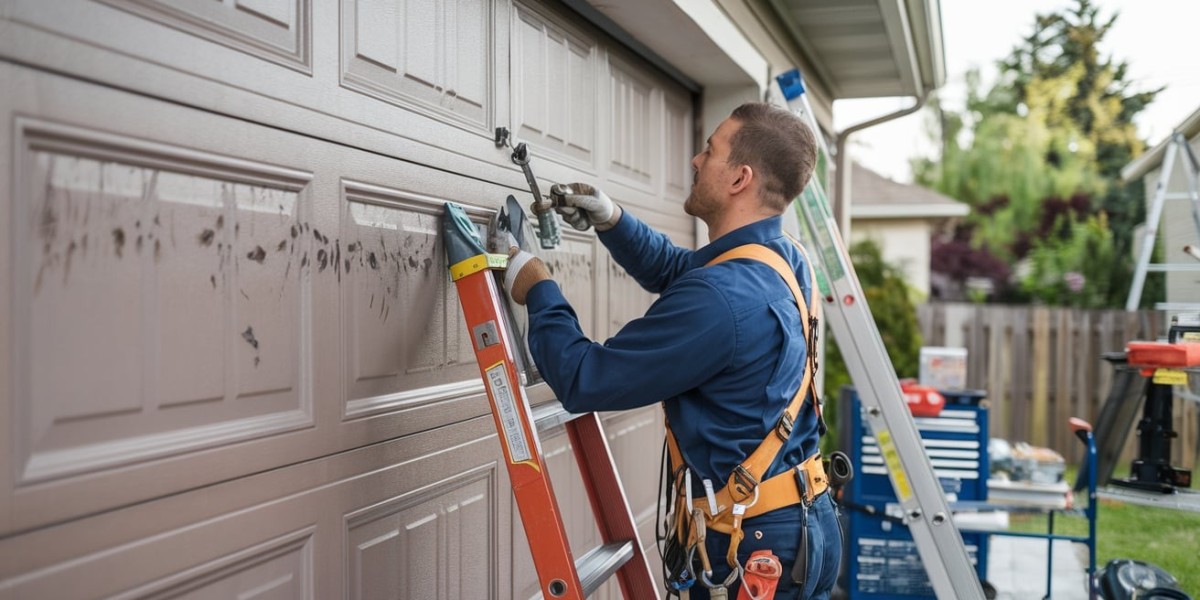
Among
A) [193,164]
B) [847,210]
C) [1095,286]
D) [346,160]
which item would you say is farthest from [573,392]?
[1095,286]

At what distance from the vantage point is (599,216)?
287 centimetres

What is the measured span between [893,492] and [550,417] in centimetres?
350

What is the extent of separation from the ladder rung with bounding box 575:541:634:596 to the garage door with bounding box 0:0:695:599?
0.40 m

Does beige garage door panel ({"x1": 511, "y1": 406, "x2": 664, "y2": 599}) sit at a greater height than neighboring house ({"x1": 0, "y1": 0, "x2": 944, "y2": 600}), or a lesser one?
lesser

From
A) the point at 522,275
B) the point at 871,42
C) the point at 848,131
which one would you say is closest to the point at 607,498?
the point at 522,275

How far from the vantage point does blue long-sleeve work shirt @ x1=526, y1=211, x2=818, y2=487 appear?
2.28 meters

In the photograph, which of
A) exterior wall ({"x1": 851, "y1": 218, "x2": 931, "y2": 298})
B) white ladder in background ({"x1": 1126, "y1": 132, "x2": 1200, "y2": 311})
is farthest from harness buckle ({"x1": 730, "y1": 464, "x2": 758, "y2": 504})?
exterior wall ({"x1": 851, "y1": 218, "x2": 931, "y2": 298})

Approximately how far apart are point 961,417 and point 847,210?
3.64 m

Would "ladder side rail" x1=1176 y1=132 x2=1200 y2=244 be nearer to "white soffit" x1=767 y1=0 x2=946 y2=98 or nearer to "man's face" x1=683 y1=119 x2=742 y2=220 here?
"white soffit" x1=767 y1=0 x2=946 y2=98

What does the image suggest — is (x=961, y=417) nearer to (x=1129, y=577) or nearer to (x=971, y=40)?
(x=1129, y=577)

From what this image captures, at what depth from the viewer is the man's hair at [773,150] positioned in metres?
2.70

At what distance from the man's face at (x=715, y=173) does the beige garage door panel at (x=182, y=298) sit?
2.76ft

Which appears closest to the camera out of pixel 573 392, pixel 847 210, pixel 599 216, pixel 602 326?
→ pixel 573 392

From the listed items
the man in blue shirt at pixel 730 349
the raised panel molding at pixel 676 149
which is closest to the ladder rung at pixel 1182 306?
the raised panel molding at pixel 676 149
